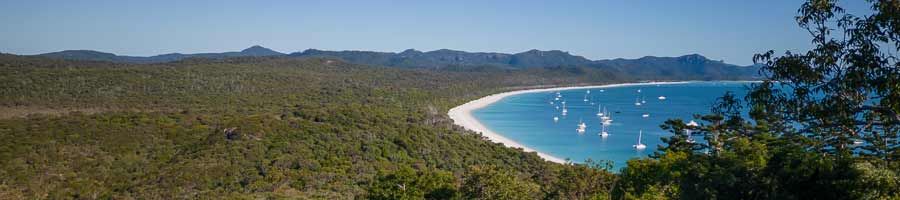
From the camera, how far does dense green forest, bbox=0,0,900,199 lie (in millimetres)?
5449

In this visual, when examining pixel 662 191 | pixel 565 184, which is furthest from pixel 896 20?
pixel 565 184

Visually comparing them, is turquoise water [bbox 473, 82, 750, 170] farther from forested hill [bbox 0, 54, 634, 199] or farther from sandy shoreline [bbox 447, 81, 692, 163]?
forested hill [bbox 0, 54, 634, 199]

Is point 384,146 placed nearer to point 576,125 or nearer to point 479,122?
point 479,122

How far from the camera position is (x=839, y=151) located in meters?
6.52

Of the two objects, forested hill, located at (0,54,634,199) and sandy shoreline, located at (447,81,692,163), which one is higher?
forested hill, located at (0,54,634,199)

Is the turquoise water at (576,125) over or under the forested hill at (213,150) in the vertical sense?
under

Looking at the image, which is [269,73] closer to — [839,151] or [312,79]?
[312,79]

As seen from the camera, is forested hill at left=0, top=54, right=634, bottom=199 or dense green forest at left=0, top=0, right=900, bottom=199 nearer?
dense green forest at left=0, top=0, right=900, bottom=199

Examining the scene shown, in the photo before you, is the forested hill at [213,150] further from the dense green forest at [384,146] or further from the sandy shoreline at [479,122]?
→ the sandy shoreline at [479,122]

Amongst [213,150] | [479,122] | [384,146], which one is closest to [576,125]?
[479,122]

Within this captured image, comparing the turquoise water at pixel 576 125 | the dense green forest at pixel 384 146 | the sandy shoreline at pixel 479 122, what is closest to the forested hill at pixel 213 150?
the dense green forest at pixel 384 146

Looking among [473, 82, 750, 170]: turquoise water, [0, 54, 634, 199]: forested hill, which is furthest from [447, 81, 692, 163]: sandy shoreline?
[0, 54, 634, 199]: forested hill

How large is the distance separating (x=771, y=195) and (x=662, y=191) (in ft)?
12.4

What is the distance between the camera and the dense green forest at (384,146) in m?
5.45
